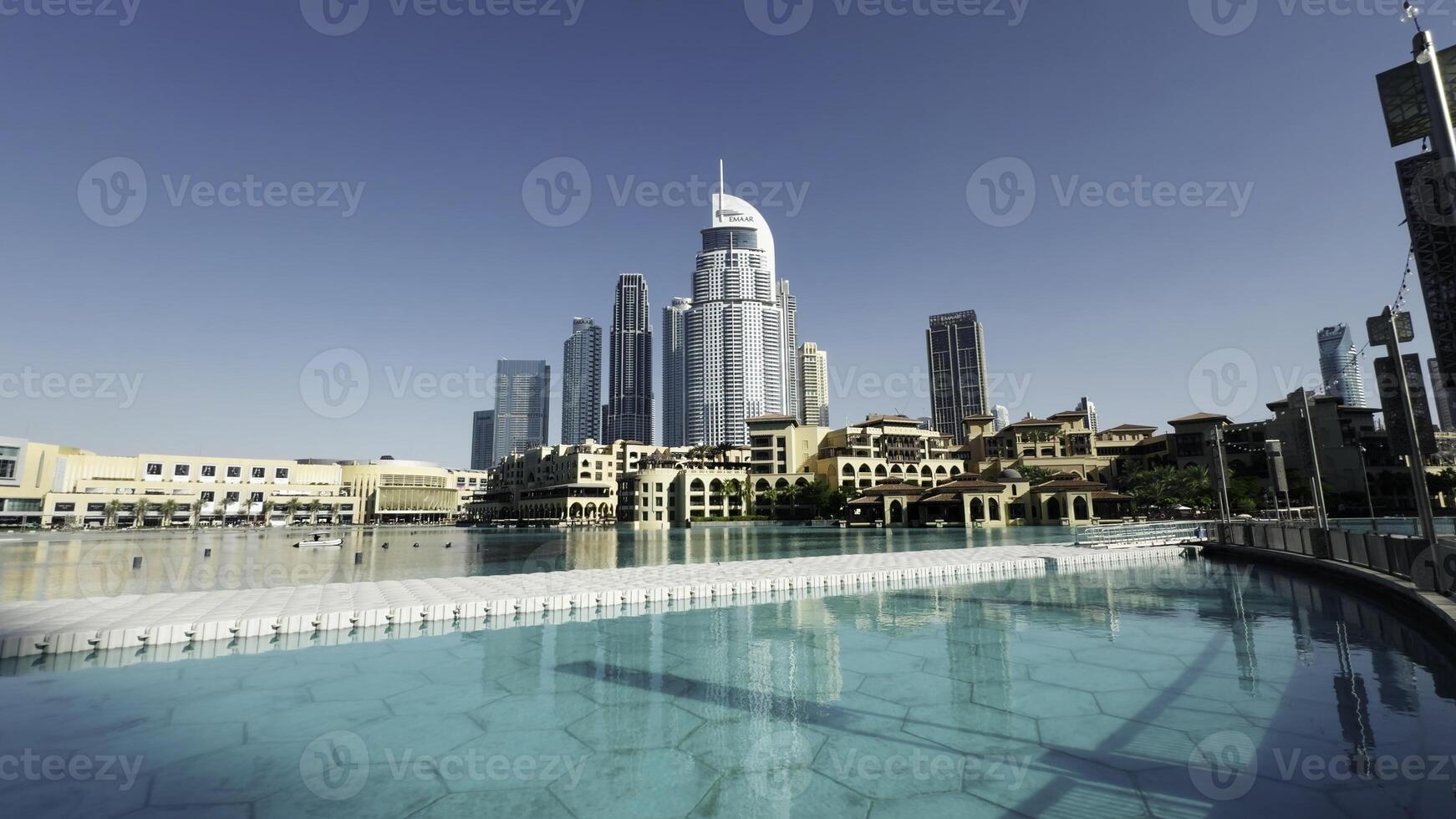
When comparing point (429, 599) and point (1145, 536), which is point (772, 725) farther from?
point (1145, 536)

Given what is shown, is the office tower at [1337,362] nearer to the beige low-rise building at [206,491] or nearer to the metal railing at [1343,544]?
the metal railing at [1343,544]

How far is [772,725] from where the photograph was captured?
24.2 ft

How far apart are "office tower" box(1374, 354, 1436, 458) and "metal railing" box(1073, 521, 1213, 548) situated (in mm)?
16178

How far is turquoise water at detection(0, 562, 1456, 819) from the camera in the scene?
5535 mm

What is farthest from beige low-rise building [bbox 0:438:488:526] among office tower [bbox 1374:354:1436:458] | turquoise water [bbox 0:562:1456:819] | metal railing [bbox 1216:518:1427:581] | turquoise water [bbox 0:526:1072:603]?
office tower [bbox 1374:354:1436:458]

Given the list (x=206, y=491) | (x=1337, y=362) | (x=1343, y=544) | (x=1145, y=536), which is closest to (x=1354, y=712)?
(x=1343, y=544)

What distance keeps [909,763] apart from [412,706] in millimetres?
6284

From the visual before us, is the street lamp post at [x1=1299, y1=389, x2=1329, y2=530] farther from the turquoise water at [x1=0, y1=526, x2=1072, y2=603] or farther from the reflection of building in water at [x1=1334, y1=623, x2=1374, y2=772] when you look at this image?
the turquoise water at [x1=0, y1=526, x2=1072, y2=603]

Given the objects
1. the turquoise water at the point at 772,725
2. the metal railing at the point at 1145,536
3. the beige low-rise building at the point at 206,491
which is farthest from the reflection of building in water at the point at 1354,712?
the beige low-rise building at the point at 206,491

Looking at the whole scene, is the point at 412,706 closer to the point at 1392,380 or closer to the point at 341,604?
the point at 341,604

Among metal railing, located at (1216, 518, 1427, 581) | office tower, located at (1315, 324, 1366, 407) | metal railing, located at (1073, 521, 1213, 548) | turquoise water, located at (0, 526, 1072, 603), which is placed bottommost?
turquoise water, located at (0, 526, 1072, 603)

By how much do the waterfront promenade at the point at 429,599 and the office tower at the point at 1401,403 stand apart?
1069 cm

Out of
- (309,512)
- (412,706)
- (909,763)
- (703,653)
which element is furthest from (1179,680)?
(309,512)

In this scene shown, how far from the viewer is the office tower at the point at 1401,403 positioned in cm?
1159
